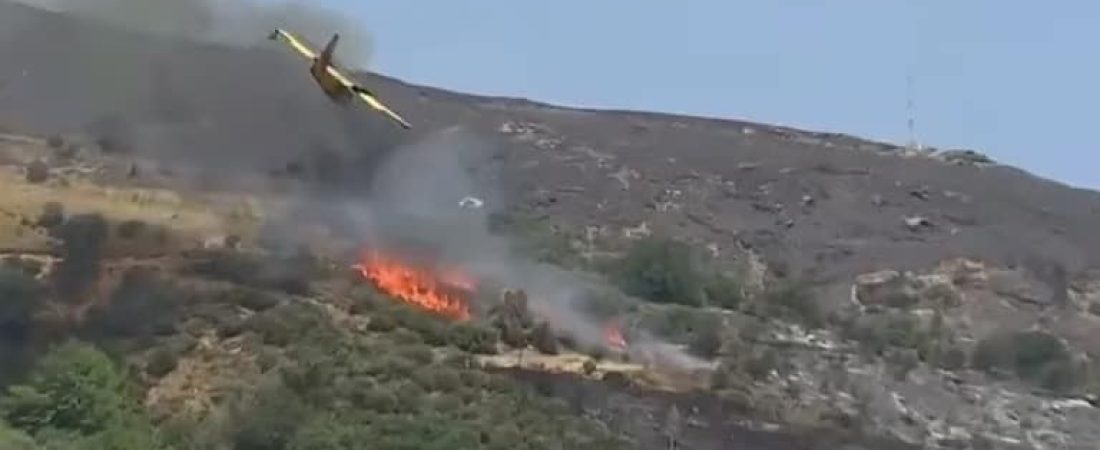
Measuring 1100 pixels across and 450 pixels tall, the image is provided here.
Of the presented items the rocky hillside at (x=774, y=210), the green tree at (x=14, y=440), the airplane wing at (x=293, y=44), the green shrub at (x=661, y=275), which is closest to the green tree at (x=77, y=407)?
the green tree at (x=14, y=440)

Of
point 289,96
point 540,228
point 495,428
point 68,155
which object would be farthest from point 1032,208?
point 495,428

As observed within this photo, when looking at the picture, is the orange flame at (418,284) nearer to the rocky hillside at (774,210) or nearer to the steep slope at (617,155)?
the rocky hillside at (774,210)

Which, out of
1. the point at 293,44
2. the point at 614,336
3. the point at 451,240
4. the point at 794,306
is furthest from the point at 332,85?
the point at 794,306

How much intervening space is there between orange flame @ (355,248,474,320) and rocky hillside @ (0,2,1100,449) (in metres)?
8.56

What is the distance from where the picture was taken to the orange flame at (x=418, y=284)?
75.4 metres

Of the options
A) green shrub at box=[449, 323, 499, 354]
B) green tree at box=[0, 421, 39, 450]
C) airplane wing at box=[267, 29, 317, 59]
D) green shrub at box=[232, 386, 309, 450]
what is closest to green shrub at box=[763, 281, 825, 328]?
green shrub at box=[449, 323, 499, 354]

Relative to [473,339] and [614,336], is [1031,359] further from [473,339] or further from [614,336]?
[473,339]

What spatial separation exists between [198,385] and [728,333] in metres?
23.4

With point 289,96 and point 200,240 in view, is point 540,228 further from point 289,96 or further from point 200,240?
point 200,240

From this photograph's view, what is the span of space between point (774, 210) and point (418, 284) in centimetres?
3768

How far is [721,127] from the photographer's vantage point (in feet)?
458

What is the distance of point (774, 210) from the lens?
112 metres

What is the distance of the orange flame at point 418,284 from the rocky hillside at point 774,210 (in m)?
8.56

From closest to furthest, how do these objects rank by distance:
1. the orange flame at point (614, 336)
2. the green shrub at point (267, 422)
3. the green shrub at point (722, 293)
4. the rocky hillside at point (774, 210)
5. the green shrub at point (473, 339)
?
the green shrub at point (267, 422)
the green shrub at point (473, 339)
the rocky hillside at point (774, 210)
the orange flame at point (614, 336)
the green shrub at point (722, 293)
